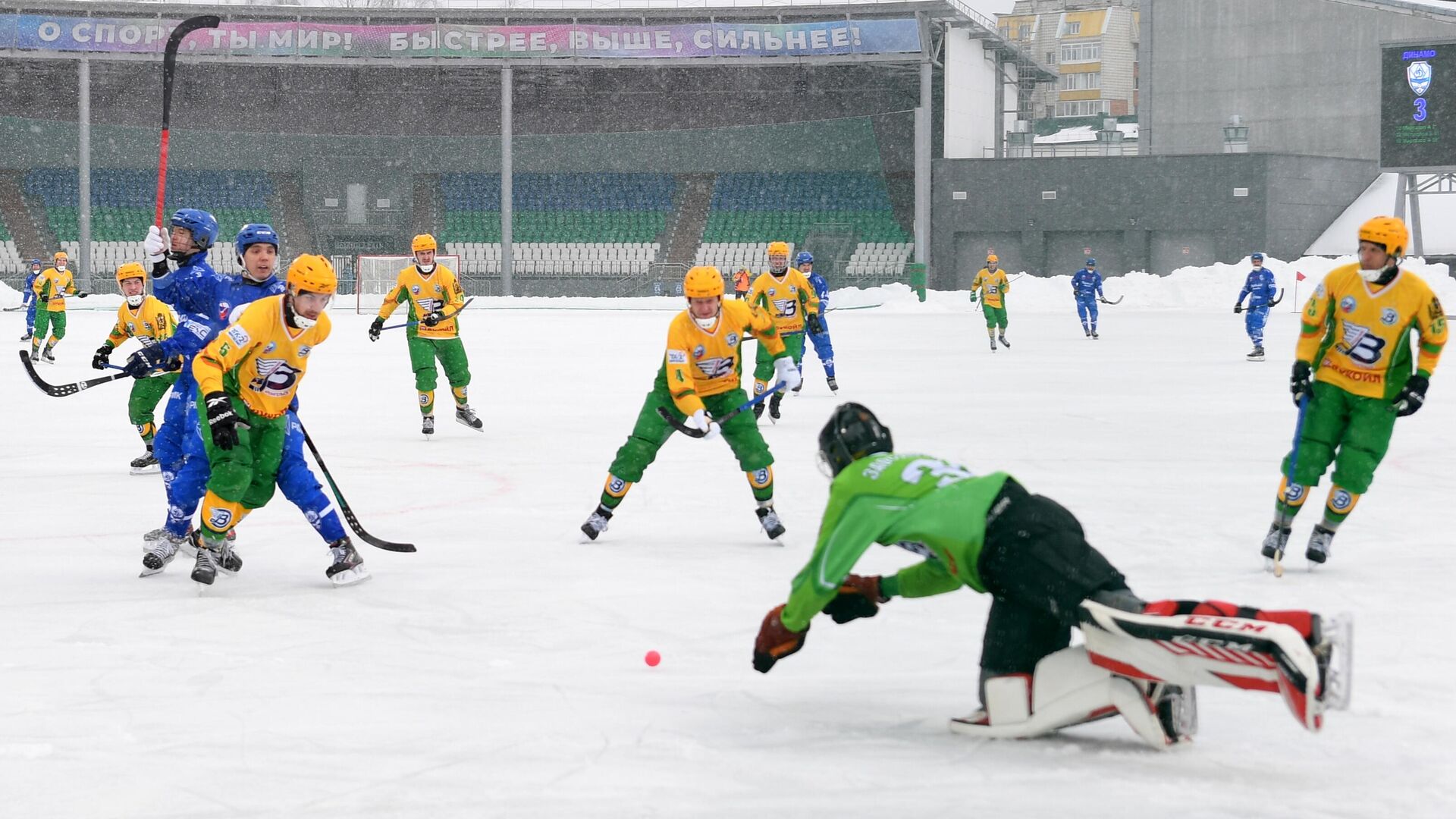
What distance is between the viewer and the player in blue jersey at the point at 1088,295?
23.8 metres

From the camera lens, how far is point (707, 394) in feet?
24.4

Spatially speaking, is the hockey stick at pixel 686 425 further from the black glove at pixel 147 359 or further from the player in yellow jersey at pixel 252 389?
the black glove at pixel 147 359

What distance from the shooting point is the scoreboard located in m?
29.0

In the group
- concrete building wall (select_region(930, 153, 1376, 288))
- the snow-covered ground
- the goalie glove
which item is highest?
concrete building wall (select_region(930, 153, 1376, 288))

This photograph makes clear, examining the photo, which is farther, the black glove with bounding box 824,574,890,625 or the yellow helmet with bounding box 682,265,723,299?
the yellow helmet with bounding box 682,265,723,299

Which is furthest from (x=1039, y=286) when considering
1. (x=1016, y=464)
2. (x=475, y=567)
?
(x=475, y=567)

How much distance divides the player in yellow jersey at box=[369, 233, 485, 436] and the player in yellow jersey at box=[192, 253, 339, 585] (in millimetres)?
5803

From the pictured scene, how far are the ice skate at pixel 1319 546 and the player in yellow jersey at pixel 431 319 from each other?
690 cm

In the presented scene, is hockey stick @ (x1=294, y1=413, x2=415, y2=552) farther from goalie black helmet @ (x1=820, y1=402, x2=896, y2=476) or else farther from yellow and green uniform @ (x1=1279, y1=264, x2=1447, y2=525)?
yellow and green uniform @ (x1=1279, y1=264, x2=1447, y2=525)

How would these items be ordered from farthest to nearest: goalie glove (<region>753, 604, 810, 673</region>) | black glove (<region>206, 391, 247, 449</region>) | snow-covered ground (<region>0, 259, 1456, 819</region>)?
black glove (<region>206, 391, 247, 449</region>) < goalie glove (<region>753, 604, 810, 673</region>) < snow-covered ground (<region>0, 259, 1456, 819</region>)

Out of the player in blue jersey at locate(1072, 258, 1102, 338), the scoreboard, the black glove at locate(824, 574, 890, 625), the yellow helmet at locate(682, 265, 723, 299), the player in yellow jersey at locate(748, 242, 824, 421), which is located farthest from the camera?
the scoreboard

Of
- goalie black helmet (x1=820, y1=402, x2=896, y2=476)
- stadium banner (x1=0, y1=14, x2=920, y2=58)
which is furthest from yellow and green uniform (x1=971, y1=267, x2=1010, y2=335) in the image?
stadium banner (x1=0, y1=14, x2=920, y2=58)

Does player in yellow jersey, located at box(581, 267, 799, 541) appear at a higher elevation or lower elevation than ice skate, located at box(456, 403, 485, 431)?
higher

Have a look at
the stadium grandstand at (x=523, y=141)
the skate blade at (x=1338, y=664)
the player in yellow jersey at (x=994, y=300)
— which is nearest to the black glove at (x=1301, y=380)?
the skate blade at (x=1338, y=664)
